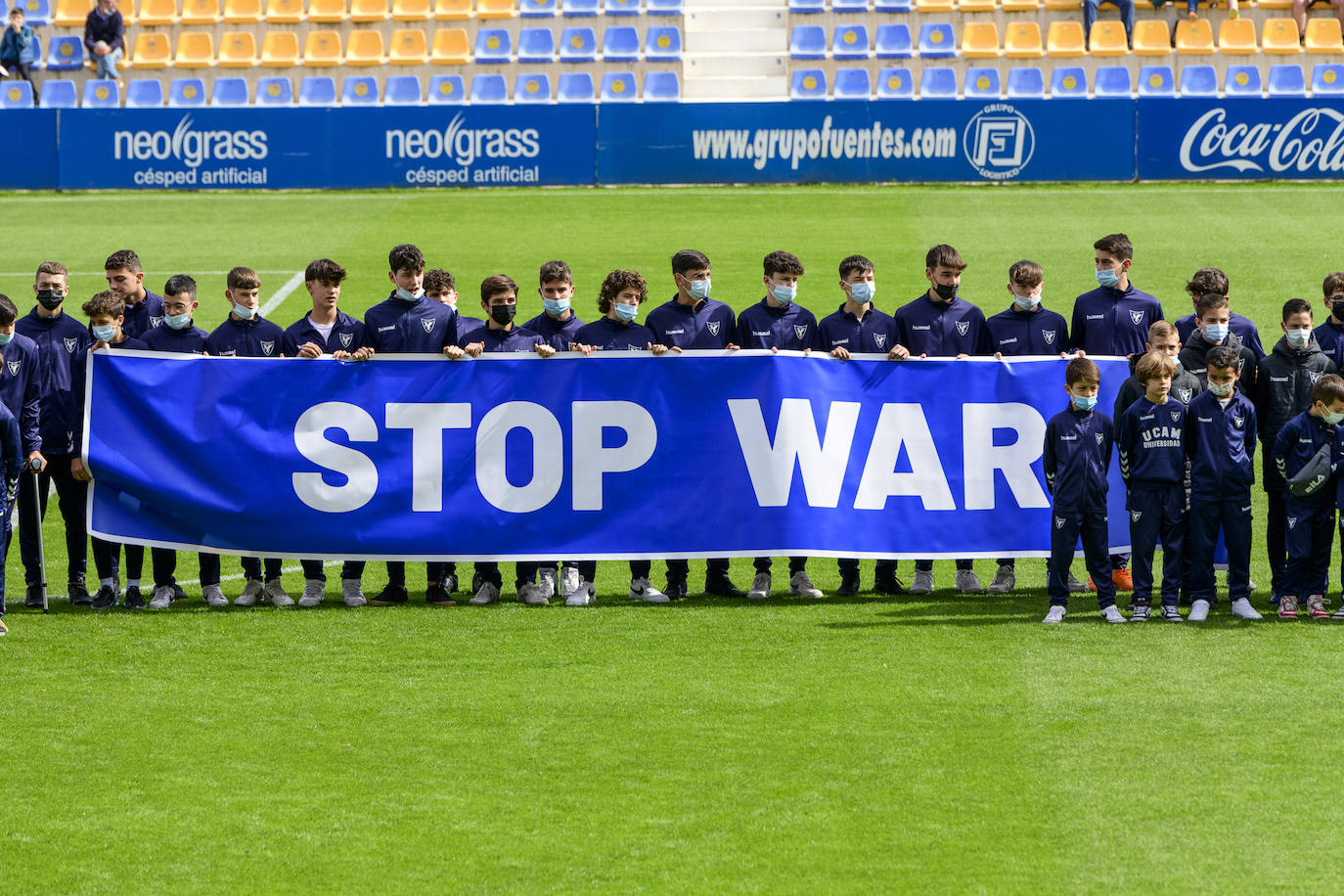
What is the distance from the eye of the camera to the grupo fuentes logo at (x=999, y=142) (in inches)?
1127

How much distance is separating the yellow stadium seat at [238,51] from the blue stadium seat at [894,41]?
11893mm

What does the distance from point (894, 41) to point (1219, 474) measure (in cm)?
2366

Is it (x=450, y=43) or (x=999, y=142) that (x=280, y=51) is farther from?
(x=999, y=142)

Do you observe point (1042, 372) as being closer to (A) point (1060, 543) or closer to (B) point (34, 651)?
(A) point (1060, 543)

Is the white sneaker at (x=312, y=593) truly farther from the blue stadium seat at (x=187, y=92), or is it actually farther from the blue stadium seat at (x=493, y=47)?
the blue stadium seat at (x=493, y=47)

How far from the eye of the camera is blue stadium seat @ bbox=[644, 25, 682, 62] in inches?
1280

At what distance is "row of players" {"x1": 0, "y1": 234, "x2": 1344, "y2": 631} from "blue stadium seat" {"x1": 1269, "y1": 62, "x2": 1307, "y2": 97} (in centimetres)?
2077

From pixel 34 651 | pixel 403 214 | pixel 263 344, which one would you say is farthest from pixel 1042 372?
pixel 403 214

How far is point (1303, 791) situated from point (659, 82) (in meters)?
25.9

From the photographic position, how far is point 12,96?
31438 mm

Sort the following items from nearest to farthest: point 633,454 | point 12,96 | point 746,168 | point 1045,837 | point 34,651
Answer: point 1045,837
point 34,651
point 633,454
point 746,168
point 12,96

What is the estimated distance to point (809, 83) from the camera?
31391 millimetres

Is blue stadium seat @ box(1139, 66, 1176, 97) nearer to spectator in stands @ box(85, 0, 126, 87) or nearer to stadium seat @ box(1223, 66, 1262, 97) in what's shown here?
stadium seat @ box(1223, 66, 1262, 97)

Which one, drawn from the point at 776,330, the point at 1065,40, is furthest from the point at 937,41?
the point at 776,330
